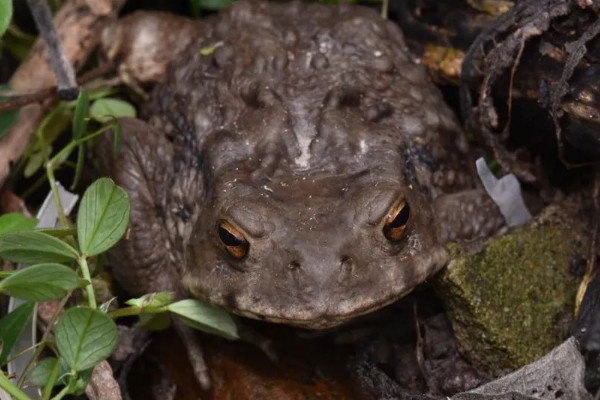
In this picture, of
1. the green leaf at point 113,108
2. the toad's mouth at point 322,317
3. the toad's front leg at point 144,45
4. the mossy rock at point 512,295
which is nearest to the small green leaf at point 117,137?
the green leaf at point 113,108

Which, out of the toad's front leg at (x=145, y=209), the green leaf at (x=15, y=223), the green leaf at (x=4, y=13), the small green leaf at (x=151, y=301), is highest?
the green leaf at (x=4, y=13)

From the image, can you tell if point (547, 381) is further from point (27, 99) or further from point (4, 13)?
point (27, 99)

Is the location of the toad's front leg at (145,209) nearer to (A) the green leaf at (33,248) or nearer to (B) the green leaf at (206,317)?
(B) the green leaf at (206,317)

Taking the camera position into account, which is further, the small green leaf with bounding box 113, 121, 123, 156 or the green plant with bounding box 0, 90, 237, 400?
the small green leaf with bounding box 113, 121, 123, 156

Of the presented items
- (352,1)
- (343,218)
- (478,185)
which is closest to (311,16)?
(352,1)

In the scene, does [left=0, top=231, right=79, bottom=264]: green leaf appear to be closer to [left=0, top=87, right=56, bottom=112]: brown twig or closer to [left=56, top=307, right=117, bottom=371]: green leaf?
[left=56, top=307, right=117, bottom=371]: green leaf

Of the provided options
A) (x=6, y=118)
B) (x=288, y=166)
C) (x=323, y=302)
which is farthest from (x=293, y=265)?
(x=6, y=118)

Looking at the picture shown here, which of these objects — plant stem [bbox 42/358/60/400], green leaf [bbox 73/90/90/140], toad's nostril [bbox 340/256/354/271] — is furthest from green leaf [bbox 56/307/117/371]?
green leaf [bbox 73/90/90/140]
